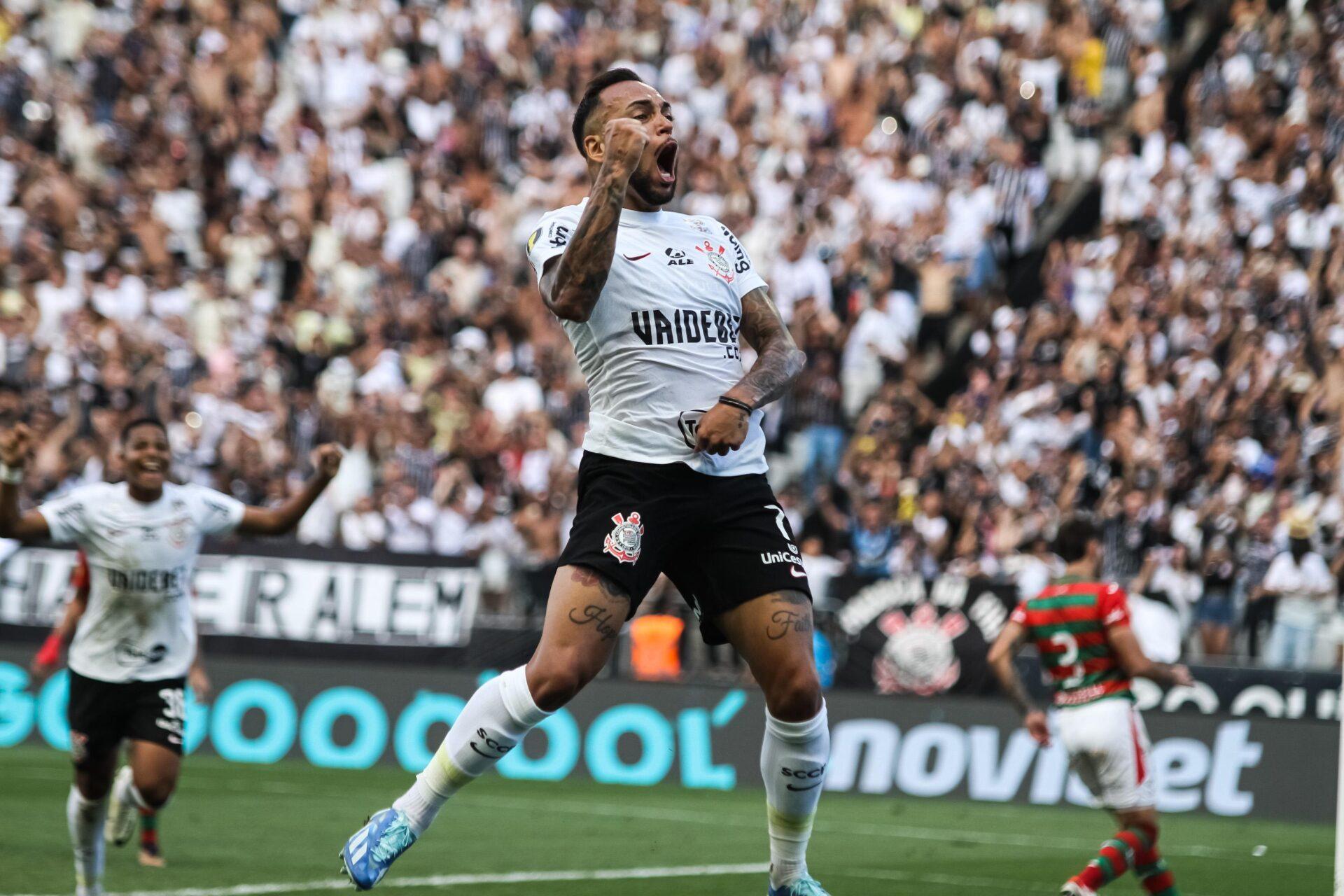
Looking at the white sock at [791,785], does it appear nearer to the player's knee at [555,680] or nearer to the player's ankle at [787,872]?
the player's ankle at [787,872]

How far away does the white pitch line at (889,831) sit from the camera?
13156 millimetres

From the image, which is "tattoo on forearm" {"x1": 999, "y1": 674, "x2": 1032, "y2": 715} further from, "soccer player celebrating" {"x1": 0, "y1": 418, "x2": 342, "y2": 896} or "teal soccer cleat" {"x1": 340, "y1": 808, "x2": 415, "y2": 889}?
"teal soccer cleat" {"x1": 340, "y1": 808, "x2": 415, "y2": 889}

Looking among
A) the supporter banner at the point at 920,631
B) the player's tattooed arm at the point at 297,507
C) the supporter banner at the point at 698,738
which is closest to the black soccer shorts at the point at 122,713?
the player's tattooed arm at the point at 297,507

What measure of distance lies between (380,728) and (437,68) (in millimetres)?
10229

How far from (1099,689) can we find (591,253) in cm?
436

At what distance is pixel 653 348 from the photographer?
267 inches

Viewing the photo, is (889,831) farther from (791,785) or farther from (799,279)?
(799,279)

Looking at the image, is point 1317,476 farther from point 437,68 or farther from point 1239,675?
point 437,68

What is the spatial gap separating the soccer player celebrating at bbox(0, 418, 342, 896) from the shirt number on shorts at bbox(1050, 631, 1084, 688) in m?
3.75

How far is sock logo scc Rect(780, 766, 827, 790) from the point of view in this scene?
22.5 ft

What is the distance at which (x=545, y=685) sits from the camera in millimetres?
6430

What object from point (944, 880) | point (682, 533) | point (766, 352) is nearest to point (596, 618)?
point (682, 533)

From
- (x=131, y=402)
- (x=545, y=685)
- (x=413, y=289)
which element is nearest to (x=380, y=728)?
(x=131, y=402)

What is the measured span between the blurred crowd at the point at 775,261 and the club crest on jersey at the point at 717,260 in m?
9.98
